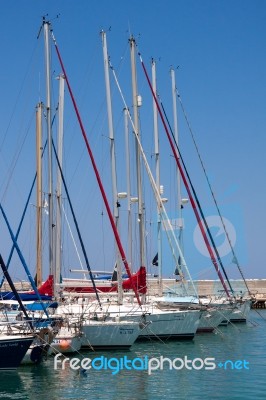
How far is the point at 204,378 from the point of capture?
23.8 meters

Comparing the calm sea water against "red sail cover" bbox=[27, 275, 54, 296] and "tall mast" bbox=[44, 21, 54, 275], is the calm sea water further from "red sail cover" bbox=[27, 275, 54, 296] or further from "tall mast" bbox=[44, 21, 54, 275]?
"tall mast" bbox=[44, 21, 54, 275]

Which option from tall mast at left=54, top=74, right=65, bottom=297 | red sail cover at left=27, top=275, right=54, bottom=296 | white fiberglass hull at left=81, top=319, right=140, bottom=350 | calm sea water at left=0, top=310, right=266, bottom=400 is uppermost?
tall mast at left=54, top=74, right=65, bottom=297

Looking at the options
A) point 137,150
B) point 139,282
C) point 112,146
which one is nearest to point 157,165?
point 137,150

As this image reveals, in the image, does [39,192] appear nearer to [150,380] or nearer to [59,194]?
[59,194]

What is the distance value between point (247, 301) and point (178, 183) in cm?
931

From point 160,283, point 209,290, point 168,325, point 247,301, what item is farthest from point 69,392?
point 209,290

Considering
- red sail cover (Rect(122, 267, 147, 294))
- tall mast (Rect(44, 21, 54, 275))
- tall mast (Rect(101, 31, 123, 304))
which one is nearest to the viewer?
tall mast (Rect(101, 31, 123, 304))

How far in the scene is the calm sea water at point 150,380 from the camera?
842 inches

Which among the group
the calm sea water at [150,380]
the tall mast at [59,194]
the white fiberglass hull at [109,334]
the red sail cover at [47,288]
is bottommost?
the calm sea water at [150,380]

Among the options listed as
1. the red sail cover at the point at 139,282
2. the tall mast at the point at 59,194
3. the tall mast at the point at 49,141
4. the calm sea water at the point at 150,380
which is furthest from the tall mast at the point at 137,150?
the calm sea water at the point at 150,380

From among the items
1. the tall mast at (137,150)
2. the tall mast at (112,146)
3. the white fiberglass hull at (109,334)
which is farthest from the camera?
the tall mast at (137,150)

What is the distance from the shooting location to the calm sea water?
2139cm

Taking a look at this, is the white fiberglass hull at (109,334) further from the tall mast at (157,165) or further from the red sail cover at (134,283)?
the tall mast at (157,165)

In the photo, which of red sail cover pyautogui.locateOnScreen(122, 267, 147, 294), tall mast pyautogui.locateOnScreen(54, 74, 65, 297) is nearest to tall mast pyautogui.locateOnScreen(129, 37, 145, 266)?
red sail cover pyautogui.locateOnScreen(122, 267, 147, 294)
